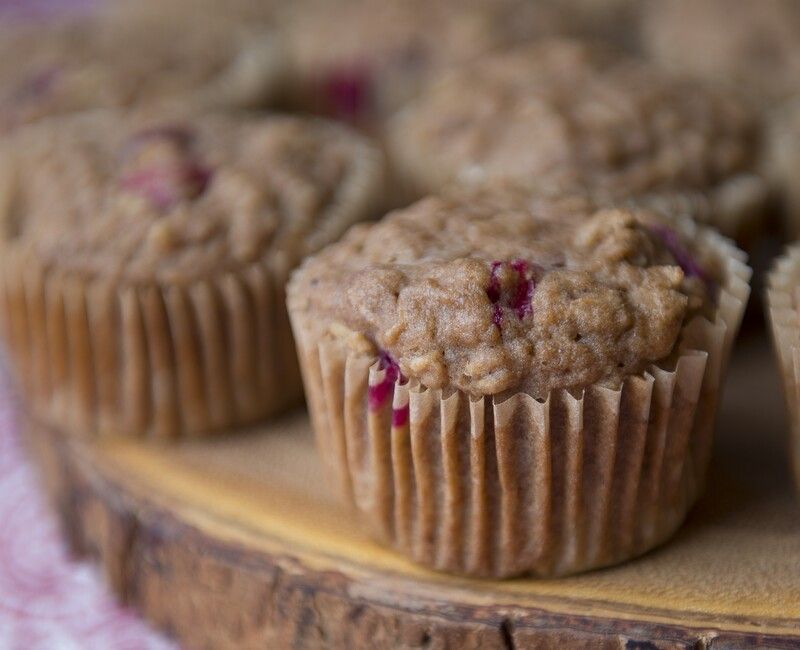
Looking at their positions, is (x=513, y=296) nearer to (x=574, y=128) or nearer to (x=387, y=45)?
(x=574, y=128)

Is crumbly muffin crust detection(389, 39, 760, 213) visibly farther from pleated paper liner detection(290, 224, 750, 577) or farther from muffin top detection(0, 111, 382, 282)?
pleated paper liner detection(290, 224, 750, 577)

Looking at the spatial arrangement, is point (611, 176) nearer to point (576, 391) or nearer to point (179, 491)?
point (576, 391)

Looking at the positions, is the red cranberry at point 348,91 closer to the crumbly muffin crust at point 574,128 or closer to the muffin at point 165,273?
the crumbly muffin crust at point 574,128

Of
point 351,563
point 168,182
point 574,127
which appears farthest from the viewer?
point 574,127

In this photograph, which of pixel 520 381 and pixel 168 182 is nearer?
pixel 520 381

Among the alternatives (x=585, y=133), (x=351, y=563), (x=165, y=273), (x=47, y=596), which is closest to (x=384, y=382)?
(x=351, y=563)

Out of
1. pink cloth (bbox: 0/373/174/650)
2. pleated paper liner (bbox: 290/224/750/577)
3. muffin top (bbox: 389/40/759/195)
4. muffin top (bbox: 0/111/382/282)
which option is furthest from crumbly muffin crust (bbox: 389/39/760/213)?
pink cloth (bbox: 0/373/174/650)
